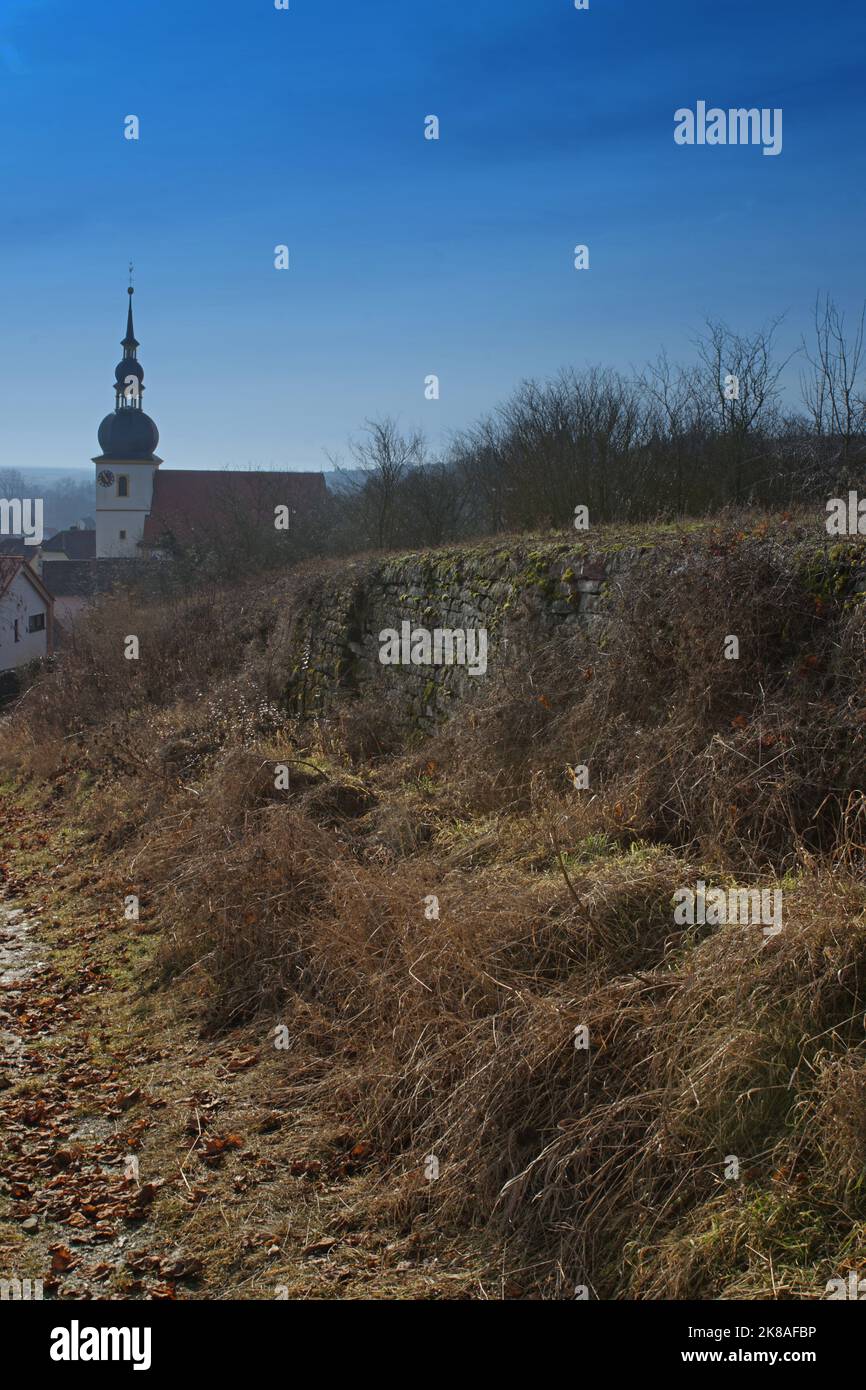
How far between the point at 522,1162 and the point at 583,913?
133 cm

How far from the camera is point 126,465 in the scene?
6028cm

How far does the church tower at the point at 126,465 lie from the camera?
197 ft

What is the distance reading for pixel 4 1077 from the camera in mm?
5949

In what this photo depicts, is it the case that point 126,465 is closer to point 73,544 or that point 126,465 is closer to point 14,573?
point 73,544

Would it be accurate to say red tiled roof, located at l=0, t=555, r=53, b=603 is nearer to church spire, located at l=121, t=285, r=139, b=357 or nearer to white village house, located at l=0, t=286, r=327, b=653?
white village house, located at l=0, t=286, r=327, b=653

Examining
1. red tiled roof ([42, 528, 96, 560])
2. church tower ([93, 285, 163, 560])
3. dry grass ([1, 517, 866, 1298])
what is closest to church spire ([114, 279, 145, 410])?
church tower ([93, 285, 163, 560])

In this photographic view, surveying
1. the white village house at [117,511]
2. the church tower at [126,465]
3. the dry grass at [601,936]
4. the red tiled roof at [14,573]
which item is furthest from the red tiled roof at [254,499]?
the dry grass at [601,936]

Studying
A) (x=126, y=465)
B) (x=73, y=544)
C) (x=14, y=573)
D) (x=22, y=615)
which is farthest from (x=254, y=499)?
(x=73, y=544)

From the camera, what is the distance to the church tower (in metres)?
60.2

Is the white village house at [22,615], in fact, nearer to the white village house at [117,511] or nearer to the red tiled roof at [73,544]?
the white village house at [117,511]

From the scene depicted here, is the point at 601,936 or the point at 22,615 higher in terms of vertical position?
the point at 22,615

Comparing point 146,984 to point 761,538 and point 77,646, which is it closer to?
point 761,538

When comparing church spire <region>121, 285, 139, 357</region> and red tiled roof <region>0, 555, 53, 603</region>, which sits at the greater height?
church spire <region>121, 285, 139, 357</region>
